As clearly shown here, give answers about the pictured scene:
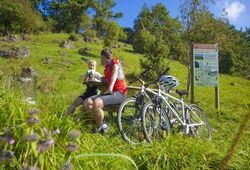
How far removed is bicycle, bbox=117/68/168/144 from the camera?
16.0ft

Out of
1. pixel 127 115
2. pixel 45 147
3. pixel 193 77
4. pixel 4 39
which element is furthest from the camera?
pixel 4 39

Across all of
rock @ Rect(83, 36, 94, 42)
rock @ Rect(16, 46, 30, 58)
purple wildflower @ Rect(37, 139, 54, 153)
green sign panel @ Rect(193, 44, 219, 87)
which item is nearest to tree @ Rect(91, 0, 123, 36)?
rock @ Rect(83, 36, 94, 42)

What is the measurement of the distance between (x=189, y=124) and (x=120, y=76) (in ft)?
3.98

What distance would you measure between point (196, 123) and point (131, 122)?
4.00 ft

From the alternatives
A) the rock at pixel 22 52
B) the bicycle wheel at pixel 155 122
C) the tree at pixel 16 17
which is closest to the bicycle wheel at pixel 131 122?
the bicycle wheel at pixel 155 122

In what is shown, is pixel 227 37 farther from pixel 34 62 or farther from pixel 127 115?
pixel 127 115

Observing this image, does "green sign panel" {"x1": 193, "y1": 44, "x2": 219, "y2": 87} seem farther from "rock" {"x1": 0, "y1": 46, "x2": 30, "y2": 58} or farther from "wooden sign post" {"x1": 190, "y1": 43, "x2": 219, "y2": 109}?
"rock" {"x1": 0, "y1": 46, "x2": 30, "y2": 58}

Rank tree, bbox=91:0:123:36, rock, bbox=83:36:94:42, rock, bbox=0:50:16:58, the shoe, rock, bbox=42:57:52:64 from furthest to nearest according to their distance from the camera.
Answer: tree, bbox=91:0:123:36 < rock, bbox=83:36:94:42 < rock, bbox=0:50:16:58 < rock, bbox=42:57:52:64 < the shoe

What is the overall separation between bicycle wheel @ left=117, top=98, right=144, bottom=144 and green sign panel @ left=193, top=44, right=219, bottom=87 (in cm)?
553

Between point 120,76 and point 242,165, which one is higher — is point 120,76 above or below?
above

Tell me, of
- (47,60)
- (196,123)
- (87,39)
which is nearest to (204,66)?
(196,123)

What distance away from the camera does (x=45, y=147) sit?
1.33m

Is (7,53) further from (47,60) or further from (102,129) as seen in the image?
(102,129)

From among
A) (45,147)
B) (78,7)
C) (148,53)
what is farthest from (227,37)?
(78,7)
